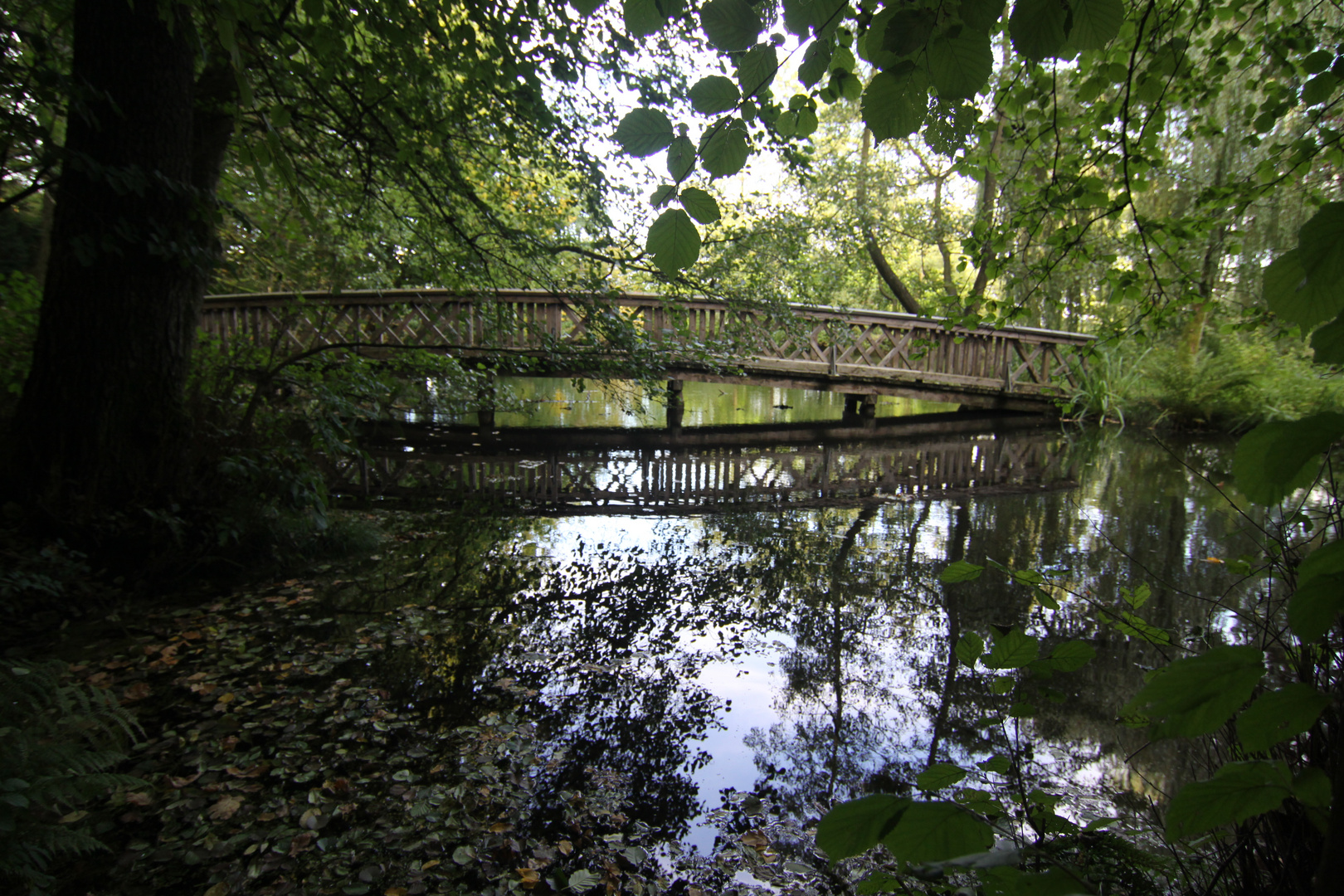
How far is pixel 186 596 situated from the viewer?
3.46 meters

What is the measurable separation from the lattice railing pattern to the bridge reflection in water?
18 millimetres

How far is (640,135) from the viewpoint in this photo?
2.56 feet

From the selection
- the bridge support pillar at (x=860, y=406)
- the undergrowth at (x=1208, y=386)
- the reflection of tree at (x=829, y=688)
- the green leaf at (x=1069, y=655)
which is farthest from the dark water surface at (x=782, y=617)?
the bridge support pillar at (x=860, y=406)

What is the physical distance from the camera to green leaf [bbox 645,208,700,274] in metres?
0.81

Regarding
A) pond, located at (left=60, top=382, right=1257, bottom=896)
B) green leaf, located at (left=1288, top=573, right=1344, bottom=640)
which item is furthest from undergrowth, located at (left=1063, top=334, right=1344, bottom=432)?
green leaf, located at (left=1288, top=573, right=1344, bottom=640)

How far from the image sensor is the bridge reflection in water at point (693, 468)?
6.34 meters

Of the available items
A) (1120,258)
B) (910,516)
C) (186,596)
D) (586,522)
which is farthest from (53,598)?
(1120,258)

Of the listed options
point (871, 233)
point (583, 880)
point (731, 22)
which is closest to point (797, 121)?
point (731, 22)

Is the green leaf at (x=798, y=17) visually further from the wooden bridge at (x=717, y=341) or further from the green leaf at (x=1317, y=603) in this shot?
the wooden bridge at (x=717, y=341)

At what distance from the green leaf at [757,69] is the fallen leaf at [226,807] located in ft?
7.66

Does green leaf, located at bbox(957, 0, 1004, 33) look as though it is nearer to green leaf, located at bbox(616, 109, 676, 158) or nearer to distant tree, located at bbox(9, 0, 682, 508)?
green leaf, located at bbox(616, 109, 676, 158)

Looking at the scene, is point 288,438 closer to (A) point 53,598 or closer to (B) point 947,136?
(A) point 53,598

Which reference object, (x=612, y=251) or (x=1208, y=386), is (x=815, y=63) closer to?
(x=612, y=251)

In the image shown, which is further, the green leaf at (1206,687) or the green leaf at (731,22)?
the green leaf at (731,22)
